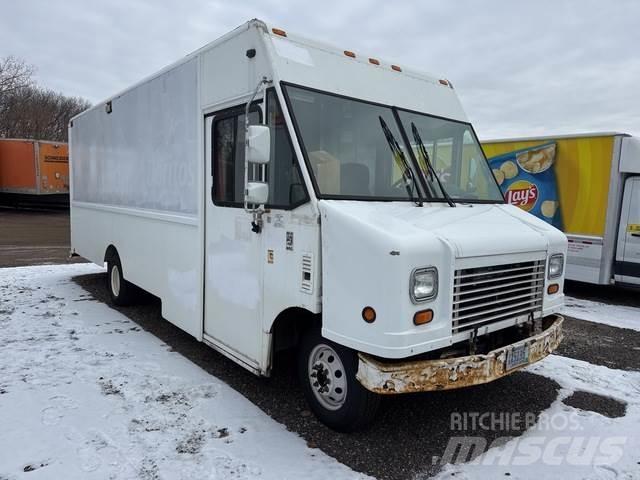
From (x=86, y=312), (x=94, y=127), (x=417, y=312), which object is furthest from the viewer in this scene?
(x=94, y=127)

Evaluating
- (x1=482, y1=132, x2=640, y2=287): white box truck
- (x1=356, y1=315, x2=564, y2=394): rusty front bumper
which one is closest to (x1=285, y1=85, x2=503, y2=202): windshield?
(x1=356, y1=315, x2=564, y2=394): rusty front bumper

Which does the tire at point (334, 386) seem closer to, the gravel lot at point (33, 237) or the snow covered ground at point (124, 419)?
the snow covered ground at point (124, 419)

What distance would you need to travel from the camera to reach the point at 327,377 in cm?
364

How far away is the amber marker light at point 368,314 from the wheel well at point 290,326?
29.5 inches

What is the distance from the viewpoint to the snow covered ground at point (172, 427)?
3.17 metres

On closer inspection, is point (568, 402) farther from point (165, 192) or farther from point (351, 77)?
point (165, 192)

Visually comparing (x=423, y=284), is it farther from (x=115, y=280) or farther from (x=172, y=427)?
(x=115, y=280)

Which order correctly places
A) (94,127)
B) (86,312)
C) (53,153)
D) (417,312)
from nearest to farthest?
(417,312), (86,312), (94,127), (53,153)

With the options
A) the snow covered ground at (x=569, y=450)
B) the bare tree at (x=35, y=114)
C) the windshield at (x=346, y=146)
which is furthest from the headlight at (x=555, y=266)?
the bare tree at (x=35, y=114)

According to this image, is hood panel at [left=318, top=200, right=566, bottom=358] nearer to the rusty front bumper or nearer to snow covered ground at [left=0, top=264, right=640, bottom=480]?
the rusty front bumper

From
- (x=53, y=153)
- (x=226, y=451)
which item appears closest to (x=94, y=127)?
(x=226, y=451)

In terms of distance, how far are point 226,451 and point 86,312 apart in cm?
438

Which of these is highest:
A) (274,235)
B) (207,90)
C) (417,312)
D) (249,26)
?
(249,26)

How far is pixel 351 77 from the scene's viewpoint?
4039 mm
